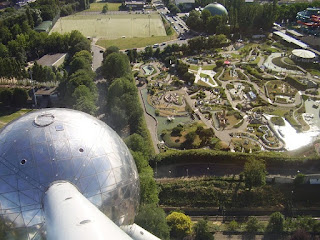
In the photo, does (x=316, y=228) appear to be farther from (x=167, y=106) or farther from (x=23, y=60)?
(x=23, y=60)

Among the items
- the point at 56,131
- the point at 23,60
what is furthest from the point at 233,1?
the point at 56,131

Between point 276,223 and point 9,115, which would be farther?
point 9,115

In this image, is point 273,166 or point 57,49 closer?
point 273,166

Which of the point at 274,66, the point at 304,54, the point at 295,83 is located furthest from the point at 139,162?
the point at 304,54

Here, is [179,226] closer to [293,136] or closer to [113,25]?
[293,136]

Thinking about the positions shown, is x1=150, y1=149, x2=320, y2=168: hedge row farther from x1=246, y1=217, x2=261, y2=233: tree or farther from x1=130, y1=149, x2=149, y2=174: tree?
x1=246, y1=217, x2=261, y2=233: tree

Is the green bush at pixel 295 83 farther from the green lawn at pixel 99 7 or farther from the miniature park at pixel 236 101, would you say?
the green lawn at pixel 99 7
